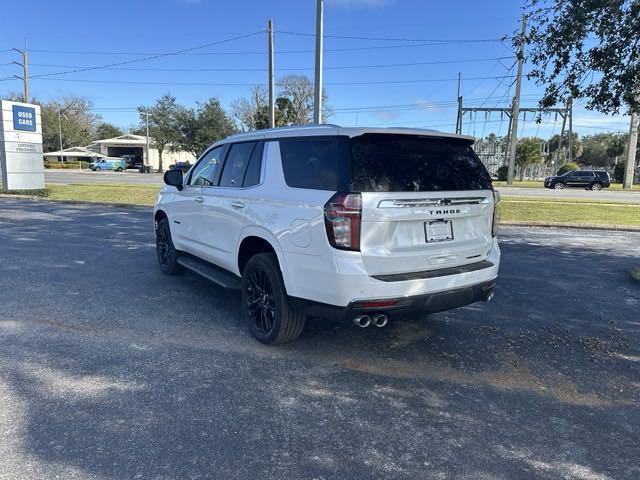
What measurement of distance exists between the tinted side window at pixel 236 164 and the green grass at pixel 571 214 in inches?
423

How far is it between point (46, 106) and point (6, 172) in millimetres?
77330

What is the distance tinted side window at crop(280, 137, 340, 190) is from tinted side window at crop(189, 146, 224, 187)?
1419mm

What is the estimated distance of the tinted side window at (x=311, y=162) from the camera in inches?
147

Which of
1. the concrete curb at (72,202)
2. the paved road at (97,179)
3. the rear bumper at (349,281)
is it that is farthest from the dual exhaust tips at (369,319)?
the paved road at (97,179)

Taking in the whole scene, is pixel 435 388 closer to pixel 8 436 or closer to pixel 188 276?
pixel 8 436

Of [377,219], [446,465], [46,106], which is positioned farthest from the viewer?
[46,106]

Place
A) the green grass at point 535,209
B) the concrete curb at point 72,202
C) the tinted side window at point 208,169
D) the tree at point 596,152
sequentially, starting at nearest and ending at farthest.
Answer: the tinted side window at point 208,169 → the green grass at point 535,209 → the concrete curb at point 72,202 → the tree at point 596,152

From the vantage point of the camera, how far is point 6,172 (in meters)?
18.9

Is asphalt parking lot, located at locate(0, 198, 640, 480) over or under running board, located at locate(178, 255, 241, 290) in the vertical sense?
under

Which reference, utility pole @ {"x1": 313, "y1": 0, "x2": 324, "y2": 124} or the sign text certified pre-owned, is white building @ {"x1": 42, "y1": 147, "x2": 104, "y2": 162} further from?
utility pole @ {"x1": 313, "y1": 0, "x2": 324, "y2": 124}

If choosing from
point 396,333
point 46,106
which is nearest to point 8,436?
point 396,333

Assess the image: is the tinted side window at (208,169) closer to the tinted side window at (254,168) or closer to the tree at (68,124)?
the tinted side window at (254,168)

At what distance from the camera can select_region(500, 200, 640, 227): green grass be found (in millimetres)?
13738

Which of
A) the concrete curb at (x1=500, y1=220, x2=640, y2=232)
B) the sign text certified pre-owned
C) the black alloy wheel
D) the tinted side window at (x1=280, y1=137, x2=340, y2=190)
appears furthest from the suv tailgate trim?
the sign text certified pre-owned
